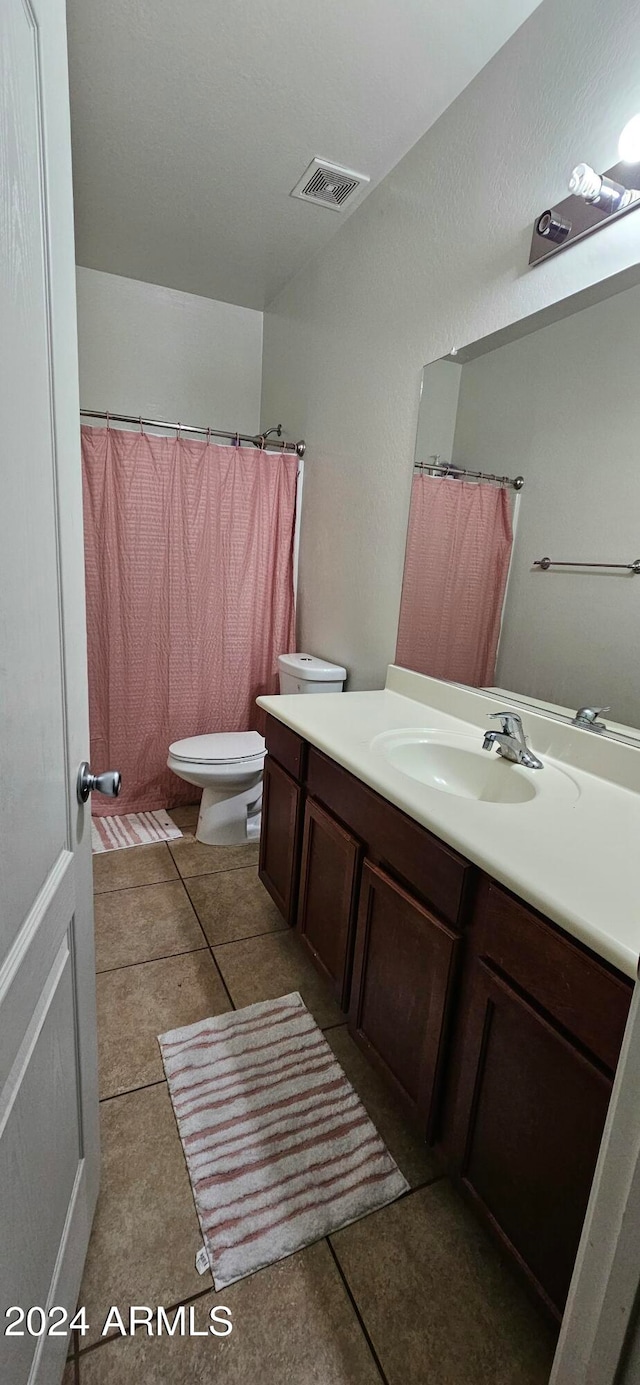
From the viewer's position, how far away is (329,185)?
1973 millimetres

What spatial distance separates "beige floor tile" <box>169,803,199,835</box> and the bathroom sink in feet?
4.69

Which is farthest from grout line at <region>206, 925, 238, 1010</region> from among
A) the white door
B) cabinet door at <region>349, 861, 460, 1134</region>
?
the white door

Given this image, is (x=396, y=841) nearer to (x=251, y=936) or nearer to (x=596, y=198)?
(x=251, y=936)

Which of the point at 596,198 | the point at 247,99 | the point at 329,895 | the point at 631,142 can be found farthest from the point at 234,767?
the point at 247,99

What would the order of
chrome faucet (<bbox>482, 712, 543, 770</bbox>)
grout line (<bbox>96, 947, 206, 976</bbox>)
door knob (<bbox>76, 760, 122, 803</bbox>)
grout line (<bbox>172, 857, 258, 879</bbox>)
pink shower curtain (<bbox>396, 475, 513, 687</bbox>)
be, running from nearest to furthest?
door knob (<bbox>76, 760, 122, 803</bbox>) < chrome faucet (<bbox>482, 712, 543, 770</bbox>) < pink shower curtain (<bbox>396, 475, 513, 687</bbox>) < grout line (<bbox>96, 947, 206, 976</bbox>) < grout line (<bbox>172, 857, 258, 879</bbox>)

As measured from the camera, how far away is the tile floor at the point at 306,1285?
2.84 feet

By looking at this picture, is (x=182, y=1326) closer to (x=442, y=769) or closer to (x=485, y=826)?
(x=485, y=826)

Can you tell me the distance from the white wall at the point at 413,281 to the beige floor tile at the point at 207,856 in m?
0.89

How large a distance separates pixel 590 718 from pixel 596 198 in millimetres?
1082

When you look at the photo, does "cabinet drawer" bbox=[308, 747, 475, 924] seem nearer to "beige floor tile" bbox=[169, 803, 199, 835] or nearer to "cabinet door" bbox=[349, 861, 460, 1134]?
"cabinet door" bbox=[349, 861, 460, 1134]

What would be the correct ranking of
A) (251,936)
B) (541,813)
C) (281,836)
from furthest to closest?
(251,936) < (281,836) < (541,813)

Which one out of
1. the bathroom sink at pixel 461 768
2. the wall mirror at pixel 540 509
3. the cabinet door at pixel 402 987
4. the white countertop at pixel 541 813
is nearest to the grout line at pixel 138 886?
the white countertop at pixel 541 813

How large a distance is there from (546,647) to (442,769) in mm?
414

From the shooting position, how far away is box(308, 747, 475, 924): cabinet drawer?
0.97 metres
